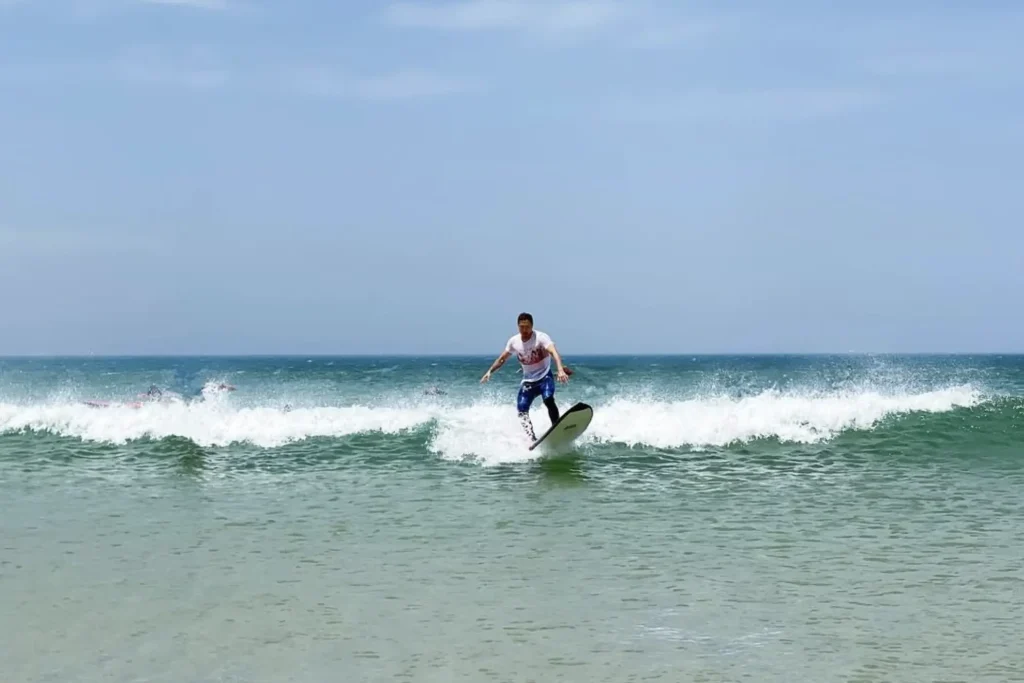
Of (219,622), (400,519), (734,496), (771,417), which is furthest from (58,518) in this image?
(771,417)

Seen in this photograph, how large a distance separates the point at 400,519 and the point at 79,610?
4055mm

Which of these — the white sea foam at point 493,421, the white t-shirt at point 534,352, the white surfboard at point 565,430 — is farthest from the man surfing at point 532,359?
the white sea foam at point 493,421

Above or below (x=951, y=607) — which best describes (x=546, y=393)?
above

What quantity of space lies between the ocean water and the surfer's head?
6.88 feet

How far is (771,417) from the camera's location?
1875cm

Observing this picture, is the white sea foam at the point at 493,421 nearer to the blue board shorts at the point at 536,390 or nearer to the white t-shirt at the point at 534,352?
the blue board shorts at the point at 536,390

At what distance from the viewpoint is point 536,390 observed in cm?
1569

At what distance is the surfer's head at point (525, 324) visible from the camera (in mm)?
14906

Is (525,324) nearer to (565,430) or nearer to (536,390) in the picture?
(536,390)

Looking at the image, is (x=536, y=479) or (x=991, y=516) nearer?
(x=991, y=516)

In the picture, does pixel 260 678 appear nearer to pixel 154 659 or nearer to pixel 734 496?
pixel 154 659

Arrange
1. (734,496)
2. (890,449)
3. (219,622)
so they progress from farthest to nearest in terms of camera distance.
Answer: (890,449)
(734,496)
(219,622)

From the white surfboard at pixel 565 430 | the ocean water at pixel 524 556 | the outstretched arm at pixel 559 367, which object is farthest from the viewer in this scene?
the white surfboard at pixel 565 430

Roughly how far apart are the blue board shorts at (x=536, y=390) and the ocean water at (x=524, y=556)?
1097 millimetres
